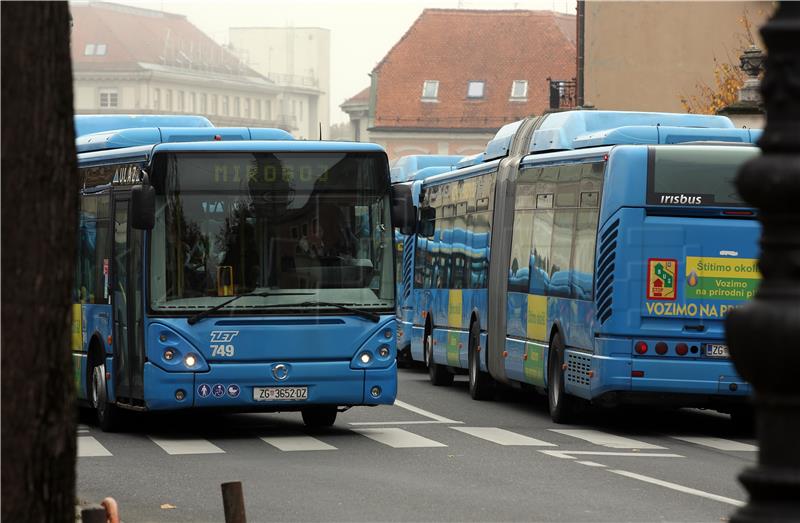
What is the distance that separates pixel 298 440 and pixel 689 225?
14.0 ft

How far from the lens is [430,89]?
101625 millimetres

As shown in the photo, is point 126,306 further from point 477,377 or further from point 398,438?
point 477,377

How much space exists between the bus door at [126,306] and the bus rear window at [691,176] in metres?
4.92

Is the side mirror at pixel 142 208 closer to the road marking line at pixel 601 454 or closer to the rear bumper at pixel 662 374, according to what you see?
the road marking line at pixel 601 454

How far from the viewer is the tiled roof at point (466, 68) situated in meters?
102

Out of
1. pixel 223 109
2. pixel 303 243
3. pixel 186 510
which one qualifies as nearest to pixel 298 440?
A: pixel 303 243

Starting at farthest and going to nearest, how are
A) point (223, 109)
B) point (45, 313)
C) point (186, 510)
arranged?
point (223, 109) < point (186, 510) < point (45, 313)

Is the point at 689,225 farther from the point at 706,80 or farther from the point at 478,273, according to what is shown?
the point at 706,80

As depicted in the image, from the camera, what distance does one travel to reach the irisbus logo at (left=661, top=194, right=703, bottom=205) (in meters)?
18.5

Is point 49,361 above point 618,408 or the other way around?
above

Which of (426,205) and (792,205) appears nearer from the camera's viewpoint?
(792,205)

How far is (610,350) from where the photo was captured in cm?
1867

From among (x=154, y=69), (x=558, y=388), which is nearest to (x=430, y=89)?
Answer: (x=154, y=69)

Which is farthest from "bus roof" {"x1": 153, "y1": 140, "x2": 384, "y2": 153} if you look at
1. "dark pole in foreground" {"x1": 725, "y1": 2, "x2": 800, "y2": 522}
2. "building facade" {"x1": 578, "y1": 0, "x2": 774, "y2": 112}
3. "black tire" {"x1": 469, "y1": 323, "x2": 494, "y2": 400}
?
"building facade" {"x1": 578, "y1": 0, "x2": 774, "y2": 112}
